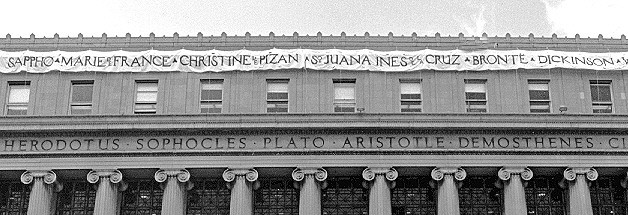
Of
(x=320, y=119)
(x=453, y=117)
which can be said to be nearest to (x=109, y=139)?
(x=320, y=119)

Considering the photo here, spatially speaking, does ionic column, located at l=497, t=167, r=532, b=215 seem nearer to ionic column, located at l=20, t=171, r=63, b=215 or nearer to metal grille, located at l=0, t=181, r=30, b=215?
ionic column, located at l=20, t=171, r=63, b=215

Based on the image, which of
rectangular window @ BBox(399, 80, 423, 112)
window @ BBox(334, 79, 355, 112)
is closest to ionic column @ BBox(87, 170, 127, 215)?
window @ BBox(334, 79, 355, 112)

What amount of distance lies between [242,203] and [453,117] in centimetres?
1095

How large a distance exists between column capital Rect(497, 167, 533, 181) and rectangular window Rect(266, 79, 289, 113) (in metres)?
11.2

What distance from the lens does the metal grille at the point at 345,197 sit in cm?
4947

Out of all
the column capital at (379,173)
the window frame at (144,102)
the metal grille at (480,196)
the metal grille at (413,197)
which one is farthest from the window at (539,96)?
the window frame at (144,102)

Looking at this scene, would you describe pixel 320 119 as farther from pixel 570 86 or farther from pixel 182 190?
pixel 570 86

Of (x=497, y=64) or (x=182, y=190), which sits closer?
(x=182, y=190)

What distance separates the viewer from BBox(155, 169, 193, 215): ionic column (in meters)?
47.3

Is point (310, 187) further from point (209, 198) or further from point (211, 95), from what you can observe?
point (211, 95)

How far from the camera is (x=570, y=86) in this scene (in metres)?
51.3

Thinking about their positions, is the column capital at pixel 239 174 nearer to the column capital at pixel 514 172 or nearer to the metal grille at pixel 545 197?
the column capital at pixel 514 172

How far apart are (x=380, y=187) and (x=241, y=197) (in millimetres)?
6609

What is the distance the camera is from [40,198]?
156 feet
